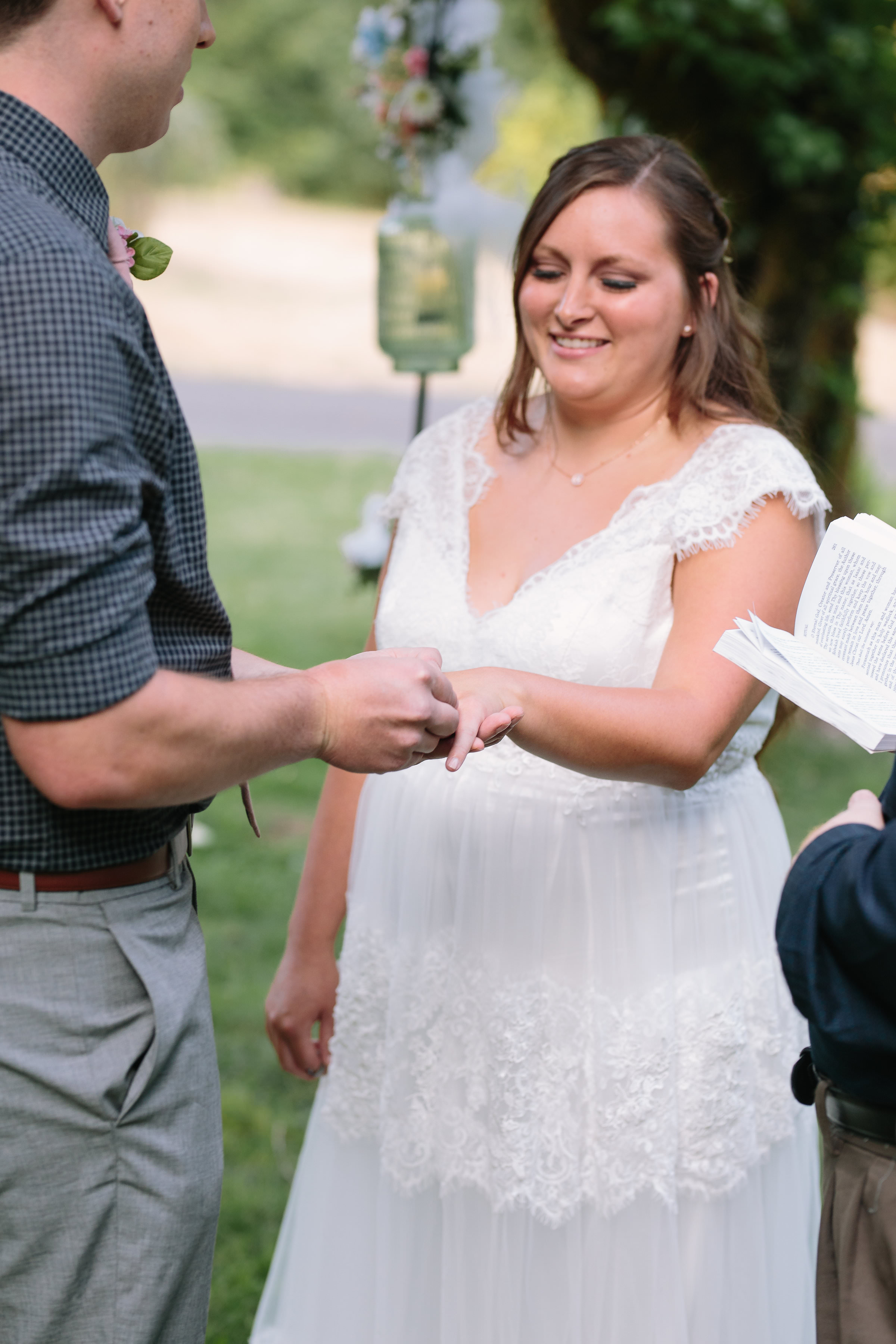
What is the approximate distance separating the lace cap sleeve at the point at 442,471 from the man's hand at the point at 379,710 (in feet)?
2.68

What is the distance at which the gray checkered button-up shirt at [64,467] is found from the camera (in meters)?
1.21

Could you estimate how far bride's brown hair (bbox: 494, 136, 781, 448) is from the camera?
226 centimetres

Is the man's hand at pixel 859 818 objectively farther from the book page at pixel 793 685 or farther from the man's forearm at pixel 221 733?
the man's forearm at pixel 221 733

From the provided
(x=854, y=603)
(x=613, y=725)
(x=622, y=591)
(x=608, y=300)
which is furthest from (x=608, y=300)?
(x=854, y=603)

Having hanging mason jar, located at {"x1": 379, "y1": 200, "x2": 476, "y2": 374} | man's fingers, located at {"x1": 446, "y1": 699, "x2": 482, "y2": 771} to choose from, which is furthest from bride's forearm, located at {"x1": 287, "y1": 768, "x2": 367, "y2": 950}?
hanging mason jar, located at {"x1": 379, "y1": 200, "x2": 476, "y2": 374}

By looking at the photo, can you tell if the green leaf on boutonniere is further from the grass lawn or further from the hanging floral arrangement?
the hanging floral arrangement

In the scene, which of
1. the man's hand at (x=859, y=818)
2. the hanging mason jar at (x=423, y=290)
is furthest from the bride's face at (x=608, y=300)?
the hanging mason jar at (x=423, y=290)

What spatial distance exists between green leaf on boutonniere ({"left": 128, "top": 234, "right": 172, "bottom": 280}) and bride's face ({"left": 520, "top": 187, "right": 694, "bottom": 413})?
71 centimetres

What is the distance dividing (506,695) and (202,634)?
49 centimetres

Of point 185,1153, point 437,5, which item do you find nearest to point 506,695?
point 185,1153

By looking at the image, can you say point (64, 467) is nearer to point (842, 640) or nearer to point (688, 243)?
point (842, 640)

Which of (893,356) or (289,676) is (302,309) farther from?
(289,676)

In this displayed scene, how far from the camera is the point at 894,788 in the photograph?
1602 millimetres

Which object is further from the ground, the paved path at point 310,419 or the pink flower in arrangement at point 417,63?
the pink flower in arrangement at point 417,63
